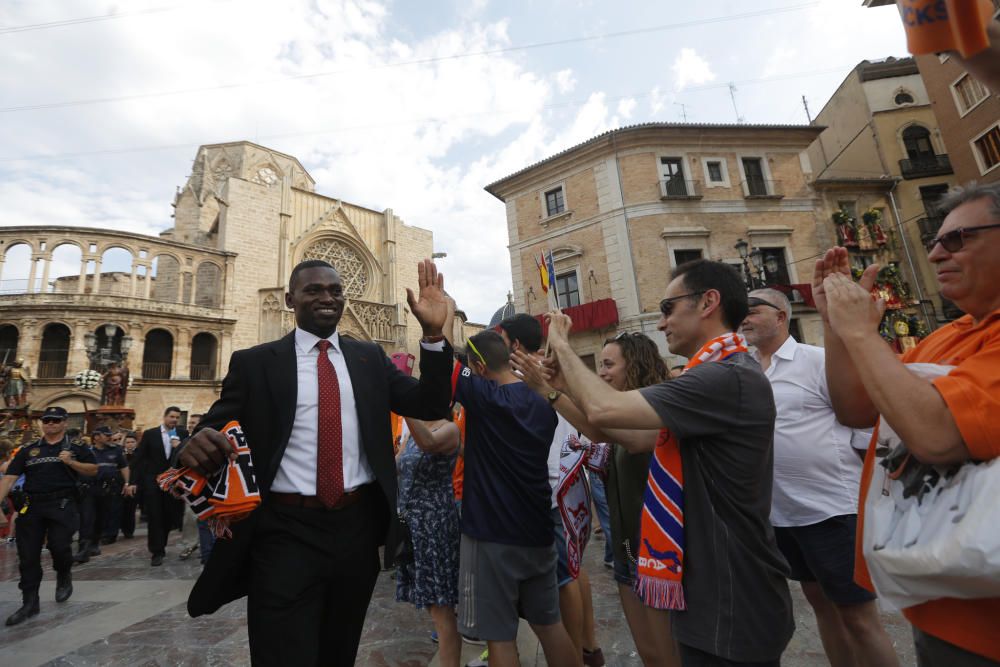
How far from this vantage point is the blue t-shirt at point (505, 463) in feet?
7.48

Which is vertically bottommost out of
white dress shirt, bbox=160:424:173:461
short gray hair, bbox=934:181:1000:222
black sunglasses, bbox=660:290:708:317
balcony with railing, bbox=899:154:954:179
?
white dress shirt, bbox=160:424:173:461

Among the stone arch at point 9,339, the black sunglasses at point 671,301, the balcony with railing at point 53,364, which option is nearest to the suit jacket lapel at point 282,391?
the black sunglasses at point 671,301

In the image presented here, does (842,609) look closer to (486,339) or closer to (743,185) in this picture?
(486,339)

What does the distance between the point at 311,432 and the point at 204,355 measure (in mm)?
25058

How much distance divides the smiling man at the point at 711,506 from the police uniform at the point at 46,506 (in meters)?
5.78

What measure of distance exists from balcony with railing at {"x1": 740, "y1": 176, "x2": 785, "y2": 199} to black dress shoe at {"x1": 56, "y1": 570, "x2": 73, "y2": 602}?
19.6 meters

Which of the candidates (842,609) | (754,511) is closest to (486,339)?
(754,511)

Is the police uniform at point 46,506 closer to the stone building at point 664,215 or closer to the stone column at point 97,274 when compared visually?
the stone building at point 664,215

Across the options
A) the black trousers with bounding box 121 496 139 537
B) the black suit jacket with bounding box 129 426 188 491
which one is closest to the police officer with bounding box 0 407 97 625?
the black suit jacket with bounding box 129 426 188 491

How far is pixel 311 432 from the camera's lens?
6.35 feet

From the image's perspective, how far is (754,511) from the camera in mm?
1557

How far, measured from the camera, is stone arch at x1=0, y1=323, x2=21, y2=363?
19.6 m

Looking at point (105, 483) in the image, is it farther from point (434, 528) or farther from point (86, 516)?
point (434, 528)

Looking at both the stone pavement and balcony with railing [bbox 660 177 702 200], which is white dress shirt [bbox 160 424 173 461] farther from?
balcony with railing [bbox 660 177 702 200]
